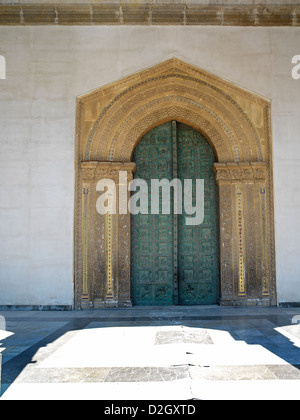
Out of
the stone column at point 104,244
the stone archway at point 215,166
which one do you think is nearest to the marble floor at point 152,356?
the stone column at point 104,244

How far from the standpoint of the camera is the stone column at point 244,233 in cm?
645

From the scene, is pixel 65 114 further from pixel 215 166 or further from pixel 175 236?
pixel 175 236

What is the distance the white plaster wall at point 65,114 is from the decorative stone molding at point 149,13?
0.52 feet

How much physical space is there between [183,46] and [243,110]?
5.25 ft

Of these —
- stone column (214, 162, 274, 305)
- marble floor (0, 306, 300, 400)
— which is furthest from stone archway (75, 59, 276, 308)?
marble floor (0, 306, 300, 400)

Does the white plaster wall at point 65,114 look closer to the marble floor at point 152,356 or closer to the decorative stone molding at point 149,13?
the decorative stone molding at point 149,13

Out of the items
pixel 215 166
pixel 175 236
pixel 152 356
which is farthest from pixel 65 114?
pixel 152 356

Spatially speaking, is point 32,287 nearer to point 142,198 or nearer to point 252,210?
point 142,198

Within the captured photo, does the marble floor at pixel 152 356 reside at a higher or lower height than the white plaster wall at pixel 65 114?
lower

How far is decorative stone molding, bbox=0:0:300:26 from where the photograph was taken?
265 inches

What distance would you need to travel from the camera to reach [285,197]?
21.3 feet

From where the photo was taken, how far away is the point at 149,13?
6.79 meters

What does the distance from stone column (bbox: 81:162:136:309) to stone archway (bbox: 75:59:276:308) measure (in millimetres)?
17

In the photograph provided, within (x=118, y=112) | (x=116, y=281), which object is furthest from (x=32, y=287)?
(x=118, y=112)
